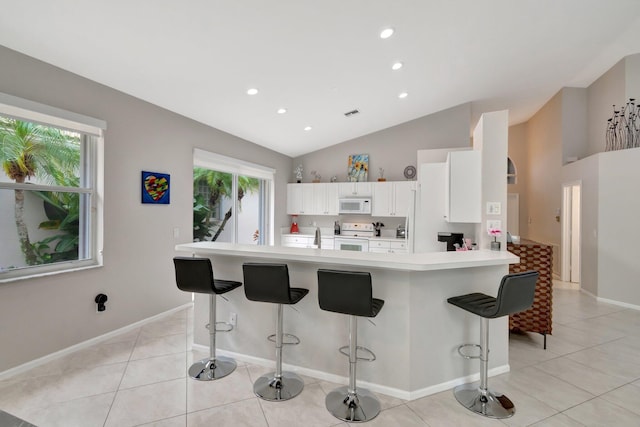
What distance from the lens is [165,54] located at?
2699 mm

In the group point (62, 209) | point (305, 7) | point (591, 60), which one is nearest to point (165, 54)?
point (305, 7)

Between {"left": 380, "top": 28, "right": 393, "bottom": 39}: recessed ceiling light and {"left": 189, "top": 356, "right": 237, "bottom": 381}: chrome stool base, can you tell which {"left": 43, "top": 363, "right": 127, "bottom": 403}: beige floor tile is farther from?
{"left": 380, "top": 28, "right": 393, "bottom": 39}: recessed ceiling light

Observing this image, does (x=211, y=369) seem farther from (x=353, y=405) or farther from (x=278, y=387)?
(x=353, y=405)

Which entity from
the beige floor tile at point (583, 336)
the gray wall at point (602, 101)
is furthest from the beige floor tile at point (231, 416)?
the gray wall at point (602, 101)

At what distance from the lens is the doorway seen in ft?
19.6

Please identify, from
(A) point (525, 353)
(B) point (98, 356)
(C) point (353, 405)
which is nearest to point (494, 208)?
(A) point (525, 353)

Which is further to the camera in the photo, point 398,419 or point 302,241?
point 302,241

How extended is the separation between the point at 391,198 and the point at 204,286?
4322 mm

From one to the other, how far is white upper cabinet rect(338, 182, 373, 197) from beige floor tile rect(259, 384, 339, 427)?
4.33 m

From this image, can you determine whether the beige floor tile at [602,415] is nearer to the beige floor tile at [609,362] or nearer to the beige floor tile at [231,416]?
the beige floor tile at [609,362]

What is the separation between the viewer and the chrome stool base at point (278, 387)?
2.20 m

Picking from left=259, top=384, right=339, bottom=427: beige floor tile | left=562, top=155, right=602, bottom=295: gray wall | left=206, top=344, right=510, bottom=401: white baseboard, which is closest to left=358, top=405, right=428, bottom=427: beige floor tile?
left=206, top=344, right=510, bottom=401: white baseboard

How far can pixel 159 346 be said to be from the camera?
300cm

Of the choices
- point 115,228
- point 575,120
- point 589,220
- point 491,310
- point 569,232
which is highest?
point 575,120
